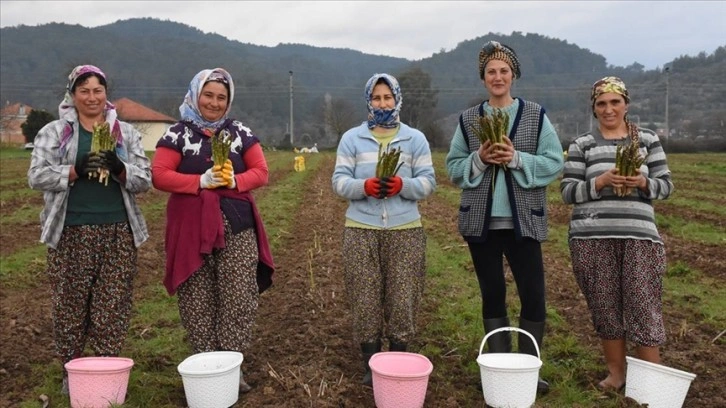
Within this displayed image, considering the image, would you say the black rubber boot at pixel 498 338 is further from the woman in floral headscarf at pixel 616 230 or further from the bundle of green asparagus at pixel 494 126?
the bundle of green asparagus at pixel 494 126

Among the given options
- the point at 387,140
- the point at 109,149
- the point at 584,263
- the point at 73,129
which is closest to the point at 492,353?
the point at 584,263

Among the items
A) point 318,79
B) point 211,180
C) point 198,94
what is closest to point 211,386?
point 211,180

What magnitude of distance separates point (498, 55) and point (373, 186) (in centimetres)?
116

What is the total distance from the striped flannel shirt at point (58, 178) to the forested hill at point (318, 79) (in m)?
62.1

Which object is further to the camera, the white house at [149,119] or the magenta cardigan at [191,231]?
the white house at [149,119]

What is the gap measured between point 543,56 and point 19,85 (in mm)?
113881

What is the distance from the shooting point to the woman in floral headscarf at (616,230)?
4176 millimetres

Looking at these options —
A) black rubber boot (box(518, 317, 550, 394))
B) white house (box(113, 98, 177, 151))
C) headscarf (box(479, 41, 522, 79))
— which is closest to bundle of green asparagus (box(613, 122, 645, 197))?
headscarf (box(479, 41, 522, 79))

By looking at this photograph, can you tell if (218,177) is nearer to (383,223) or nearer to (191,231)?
(191,231)

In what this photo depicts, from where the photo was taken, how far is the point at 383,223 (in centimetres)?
439

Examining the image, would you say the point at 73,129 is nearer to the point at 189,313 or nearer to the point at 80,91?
the point at 80,91

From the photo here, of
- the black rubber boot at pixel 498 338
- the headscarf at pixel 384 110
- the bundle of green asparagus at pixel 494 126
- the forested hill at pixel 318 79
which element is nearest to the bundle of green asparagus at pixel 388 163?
the headscarf at pixel 384 110

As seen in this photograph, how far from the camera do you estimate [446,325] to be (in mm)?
5934

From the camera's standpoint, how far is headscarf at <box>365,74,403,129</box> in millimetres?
4348
